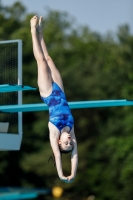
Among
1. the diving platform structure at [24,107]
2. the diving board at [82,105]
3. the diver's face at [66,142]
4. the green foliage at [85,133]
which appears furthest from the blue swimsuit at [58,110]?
the green foliage at [85,133]

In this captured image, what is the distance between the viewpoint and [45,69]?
11.0m

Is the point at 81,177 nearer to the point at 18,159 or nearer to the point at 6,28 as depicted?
the point at 18,159

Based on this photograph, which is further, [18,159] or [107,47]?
[107,47]

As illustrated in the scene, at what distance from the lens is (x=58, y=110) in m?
10.7

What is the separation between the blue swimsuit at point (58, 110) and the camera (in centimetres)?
1052

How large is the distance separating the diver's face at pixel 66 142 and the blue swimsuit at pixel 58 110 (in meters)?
0.15

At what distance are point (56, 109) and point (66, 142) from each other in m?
0.57

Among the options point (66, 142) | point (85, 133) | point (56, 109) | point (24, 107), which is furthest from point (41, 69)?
point (85, 133)

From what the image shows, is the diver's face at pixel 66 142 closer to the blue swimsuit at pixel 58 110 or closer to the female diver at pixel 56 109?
the female diver at pixel 56 109

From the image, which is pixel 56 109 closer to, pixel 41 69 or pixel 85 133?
pixel 41 69

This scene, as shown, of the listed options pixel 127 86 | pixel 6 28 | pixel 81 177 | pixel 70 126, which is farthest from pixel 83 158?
pixel 70 126

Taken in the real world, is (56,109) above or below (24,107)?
above

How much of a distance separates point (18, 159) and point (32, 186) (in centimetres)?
120

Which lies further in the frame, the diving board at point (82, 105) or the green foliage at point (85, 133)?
the green foliage at point (85, 133)
